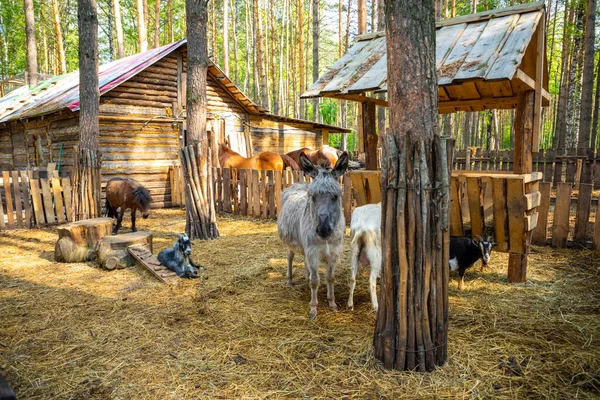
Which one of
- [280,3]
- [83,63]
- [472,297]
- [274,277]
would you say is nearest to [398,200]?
[472,297]

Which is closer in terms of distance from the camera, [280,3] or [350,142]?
[280,3]

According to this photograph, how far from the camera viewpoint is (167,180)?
14.0 metres

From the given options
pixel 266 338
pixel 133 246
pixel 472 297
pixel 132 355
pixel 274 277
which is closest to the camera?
pixel 132 355

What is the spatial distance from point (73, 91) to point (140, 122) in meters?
A: 2.96

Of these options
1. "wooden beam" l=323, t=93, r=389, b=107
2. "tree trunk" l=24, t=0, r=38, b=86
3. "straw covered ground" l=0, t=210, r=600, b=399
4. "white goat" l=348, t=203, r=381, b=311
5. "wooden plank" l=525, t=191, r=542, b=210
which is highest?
"tree trunk" l=24, t=0, r=38, b=86

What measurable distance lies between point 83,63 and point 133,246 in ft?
18.6

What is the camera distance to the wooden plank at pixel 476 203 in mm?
5461

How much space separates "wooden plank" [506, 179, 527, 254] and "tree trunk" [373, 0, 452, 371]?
245 cm

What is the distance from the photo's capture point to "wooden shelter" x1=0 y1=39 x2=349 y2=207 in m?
12.7

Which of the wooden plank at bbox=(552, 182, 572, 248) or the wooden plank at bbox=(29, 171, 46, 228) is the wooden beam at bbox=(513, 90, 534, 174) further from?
the wooden plank at bbox=(29, 171, 46, 228)

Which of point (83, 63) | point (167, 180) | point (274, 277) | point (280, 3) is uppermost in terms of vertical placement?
point (280, 3)

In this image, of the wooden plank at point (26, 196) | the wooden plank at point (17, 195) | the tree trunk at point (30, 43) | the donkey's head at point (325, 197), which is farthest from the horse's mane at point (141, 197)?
the tree trunk at point (30, 43)

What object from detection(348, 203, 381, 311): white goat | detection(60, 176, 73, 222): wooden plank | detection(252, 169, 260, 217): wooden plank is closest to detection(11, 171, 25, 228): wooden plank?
detection(60, 176, 73, 222): wooden plank

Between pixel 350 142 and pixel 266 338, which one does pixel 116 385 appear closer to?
pixel 266 338
